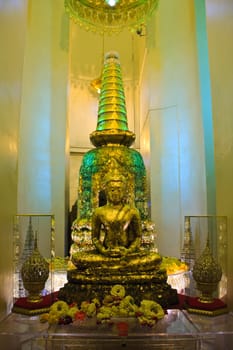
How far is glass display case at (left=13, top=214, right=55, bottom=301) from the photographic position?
341 cm

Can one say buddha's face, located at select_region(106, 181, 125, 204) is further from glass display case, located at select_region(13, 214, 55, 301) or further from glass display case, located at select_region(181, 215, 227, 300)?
glass display case, located at select_region(181, 215, 227, 300)

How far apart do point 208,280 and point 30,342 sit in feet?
5.26

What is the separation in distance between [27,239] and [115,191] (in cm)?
107

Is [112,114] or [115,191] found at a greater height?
[112,114]

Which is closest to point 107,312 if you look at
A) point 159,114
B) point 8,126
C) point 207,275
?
point 207,275

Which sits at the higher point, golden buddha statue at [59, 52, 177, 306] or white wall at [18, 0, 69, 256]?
white wall at [18, 0, 69, 256]

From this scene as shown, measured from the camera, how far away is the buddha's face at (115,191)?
3783 mm

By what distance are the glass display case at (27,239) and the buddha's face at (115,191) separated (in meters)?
0.68

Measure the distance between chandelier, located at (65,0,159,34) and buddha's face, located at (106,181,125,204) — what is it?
373cm

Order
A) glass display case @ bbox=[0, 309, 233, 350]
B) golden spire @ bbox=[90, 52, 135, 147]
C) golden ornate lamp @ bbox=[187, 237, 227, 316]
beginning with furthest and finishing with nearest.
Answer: golden spire @ bbox=[90, 52, 135, 147] → golden ornate lamp @ bbox=[187, 237, 227, 316] → glass display case @ bbox=[0, 309, 233, 350]

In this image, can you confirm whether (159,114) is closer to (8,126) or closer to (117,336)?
(8,126)

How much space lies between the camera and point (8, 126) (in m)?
3.09

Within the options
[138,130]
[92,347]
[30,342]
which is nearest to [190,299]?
[92,347]

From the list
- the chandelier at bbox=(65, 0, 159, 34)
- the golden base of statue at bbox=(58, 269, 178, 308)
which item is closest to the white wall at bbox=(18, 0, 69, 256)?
the chandelier at bbox=(65, 0, 159, 34)
